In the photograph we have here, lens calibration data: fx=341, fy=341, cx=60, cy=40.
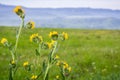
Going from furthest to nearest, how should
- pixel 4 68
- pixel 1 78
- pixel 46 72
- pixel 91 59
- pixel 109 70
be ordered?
pixel 91 59 → pixel 109 70 → pixel 4 68 → pixel 1 78 → pixel 46 72

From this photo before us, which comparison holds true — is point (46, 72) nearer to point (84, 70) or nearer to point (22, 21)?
point (22, 21)

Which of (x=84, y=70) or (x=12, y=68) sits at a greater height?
(x=12, y=68)

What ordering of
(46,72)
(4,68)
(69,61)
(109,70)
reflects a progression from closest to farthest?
(46,72), (4,68), (109,70), (69,61)

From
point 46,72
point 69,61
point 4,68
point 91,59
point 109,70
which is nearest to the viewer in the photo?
point 46,72

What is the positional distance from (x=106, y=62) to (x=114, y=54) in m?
2.21

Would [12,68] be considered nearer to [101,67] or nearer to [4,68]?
[4,68]

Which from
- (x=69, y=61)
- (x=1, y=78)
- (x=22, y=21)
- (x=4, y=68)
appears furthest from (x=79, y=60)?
(x=22, y=21)

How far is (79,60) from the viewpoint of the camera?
17344 mm

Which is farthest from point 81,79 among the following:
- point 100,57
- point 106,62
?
point 100,57

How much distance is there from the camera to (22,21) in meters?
5.45

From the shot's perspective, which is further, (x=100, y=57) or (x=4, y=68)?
(x=100, y=57)

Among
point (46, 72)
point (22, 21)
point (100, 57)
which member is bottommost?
point (100, 57)

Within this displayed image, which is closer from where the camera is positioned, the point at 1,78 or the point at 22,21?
the point at 22,21

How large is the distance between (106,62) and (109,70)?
5.48ft
